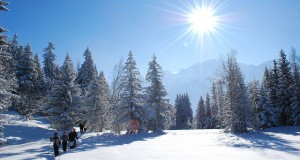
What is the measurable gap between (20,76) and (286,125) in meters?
50.2

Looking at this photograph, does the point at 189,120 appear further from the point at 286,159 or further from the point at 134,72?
the point at 286,159

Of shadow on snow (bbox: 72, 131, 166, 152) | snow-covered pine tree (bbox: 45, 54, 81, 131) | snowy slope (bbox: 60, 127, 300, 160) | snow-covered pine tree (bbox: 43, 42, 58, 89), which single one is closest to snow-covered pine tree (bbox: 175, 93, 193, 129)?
snow-covered pine tree (bbox: 43, 42, 58, 89)

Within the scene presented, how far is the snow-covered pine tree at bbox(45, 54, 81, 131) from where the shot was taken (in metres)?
38.0

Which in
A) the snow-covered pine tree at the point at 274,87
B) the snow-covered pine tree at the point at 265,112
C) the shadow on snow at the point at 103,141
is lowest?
the shadow on snow at the point at 103,141

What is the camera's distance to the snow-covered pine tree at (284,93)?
48.0 meters

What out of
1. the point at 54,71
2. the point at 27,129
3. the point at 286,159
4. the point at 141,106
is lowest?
the point at 286,159

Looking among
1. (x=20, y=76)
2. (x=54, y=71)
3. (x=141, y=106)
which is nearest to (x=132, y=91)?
(x=141, y=106)

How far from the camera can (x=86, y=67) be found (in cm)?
5916

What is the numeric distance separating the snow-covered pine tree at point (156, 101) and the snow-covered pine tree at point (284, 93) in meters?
20.1

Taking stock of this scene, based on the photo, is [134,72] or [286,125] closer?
[134,72]

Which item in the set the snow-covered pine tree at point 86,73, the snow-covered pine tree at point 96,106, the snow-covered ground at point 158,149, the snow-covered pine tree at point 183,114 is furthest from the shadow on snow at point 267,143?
the snow-covered pine tree at point 183,114

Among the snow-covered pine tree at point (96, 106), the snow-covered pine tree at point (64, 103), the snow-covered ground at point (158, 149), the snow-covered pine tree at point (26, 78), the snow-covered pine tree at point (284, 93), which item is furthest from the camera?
the snow-covered pine tree at point (26, 78)

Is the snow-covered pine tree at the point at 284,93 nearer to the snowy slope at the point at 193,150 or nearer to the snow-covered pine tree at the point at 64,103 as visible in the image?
the snowy slope at the point at 193,150

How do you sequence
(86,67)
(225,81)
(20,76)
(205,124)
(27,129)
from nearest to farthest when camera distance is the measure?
(27,129) → (225,81) → (20,76) → (86,67) → (205,124)
